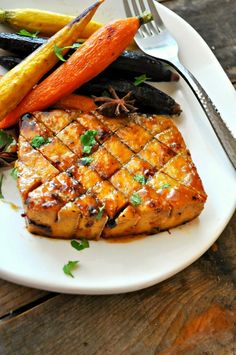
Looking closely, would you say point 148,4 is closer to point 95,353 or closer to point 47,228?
point 47,228

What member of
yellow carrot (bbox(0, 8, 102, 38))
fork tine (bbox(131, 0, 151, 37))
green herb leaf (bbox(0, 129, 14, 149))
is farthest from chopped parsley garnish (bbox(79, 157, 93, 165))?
fork tine (bbox(131, 0, 151, 37))

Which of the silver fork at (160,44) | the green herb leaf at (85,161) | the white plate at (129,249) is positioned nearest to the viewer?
the white plate at (129,249)

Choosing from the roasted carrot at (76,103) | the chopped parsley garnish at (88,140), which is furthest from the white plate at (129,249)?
the roasted carrot at (76,103)

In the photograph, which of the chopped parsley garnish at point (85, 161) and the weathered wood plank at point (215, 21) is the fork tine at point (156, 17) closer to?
the weathered wood plank at point (215, 21)

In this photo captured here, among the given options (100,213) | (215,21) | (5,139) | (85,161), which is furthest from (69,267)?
(215,21)

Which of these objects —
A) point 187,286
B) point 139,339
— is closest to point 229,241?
point 187,286

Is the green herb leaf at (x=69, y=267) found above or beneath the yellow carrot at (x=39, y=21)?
beneath

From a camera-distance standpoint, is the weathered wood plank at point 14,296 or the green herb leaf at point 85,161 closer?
the weathered wood plank at point 14,296
